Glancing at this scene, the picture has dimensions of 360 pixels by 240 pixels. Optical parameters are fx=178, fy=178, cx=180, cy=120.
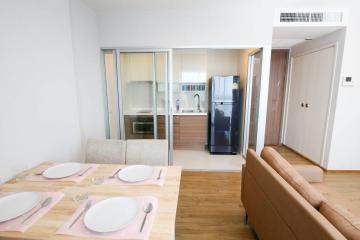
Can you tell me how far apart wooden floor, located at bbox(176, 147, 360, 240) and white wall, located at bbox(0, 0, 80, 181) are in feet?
5.08

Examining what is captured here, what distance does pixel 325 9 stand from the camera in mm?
2637

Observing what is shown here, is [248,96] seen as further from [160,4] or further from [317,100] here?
[160,4]

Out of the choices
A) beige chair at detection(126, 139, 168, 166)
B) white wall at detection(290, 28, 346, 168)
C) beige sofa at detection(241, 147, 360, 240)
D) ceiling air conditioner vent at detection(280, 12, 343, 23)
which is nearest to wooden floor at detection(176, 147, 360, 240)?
beige sofa at detection(241, 147, 360, 240)

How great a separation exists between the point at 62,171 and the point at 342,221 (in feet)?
5.98

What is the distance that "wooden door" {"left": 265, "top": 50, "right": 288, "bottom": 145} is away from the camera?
13.9ft

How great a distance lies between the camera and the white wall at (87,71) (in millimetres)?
2283

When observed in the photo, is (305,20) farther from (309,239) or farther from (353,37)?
(309,239)

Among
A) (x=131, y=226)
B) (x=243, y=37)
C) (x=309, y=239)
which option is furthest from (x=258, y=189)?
(x=243, y=37)

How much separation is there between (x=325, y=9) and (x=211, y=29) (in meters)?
1.69

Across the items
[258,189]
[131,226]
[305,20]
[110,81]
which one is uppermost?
[305,20]

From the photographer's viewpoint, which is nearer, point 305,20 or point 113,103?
point 305,20

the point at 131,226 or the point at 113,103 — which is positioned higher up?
the point at 113,103

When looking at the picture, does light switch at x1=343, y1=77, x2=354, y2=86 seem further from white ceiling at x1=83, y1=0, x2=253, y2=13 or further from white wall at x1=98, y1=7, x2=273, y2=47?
white ceiling at x1=83, y1=0, x2=253, y2=13

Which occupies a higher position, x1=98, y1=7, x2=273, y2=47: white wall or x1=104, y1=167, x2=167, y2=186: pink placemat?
x1=98, y1=7, x2=273, y2=47: white wall
